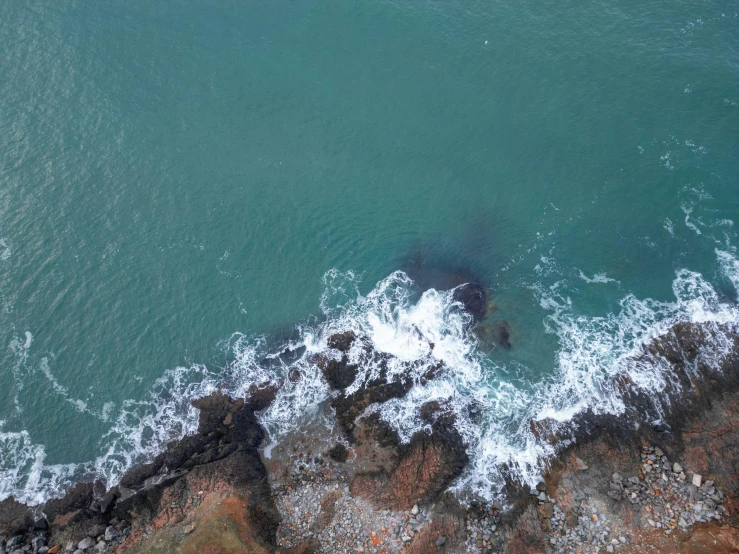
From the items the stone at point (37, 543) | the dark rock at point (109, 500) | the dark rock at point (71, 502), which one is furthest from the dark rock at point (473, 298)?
the stone at point (37, 543)

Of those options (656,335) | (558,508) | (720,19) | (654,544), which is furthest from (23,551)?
(720,19)

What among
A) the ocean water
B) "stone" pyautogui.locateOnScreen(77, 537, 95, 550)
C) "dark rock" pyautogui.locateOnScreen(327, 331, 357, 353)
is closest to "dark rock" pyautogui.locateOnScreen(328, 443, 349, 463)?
the ocean water

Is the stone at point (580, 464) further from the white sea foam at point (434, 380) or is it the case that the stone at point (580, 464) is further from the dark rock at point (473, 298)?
the dark rock at point (473, 298)

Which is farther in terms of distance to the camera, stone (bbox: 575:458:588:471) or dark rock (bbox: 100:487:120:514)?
dark rock (bbox: 100:487:120:514)

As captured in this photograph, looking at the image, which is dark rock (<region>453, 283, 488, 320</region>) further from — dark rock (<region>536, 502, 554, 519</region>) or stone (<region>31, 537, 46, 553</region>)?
stone (<region>31, 537, 46, 553</region>)

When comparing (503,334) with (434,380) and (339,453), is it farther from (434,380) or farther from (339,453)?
(339,453)

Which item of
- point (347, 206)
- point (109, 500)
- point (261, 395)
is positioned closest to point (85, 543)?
point (109, 500)
